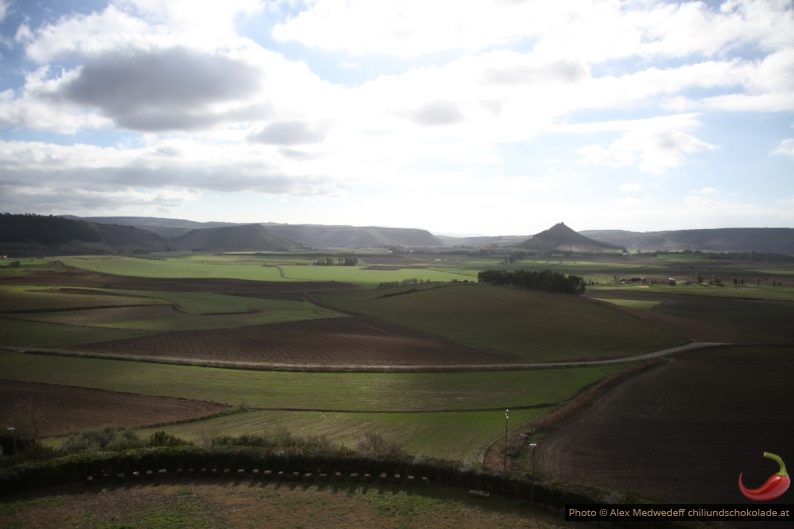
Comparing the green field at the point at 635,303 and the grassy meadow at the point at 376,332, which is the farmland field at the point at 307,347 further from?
the green field at the point at 635,303

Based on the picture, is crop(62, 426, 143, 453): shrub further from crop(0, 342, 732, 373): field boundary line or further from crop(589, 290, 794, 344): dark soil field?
crop(589, 290, 794, 344): dark soil field

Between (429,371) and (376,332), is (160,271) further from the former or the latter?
(429,371)

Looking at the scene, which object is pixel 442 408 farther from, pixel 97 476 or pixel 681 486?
pixel 97 476

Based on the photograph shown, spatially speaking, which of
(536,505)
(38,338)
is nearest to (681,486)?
(536,505)

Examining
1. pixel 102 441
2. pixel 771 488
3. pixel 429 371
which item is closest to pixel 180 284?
pixel 429 371

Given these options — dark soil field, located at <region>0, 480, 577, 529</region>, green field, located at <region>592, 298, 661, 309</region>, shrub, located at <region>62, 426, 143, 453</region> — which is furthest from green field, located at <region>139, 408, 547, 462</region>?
green field, located at <region>592, 298, 661, 309</region>
